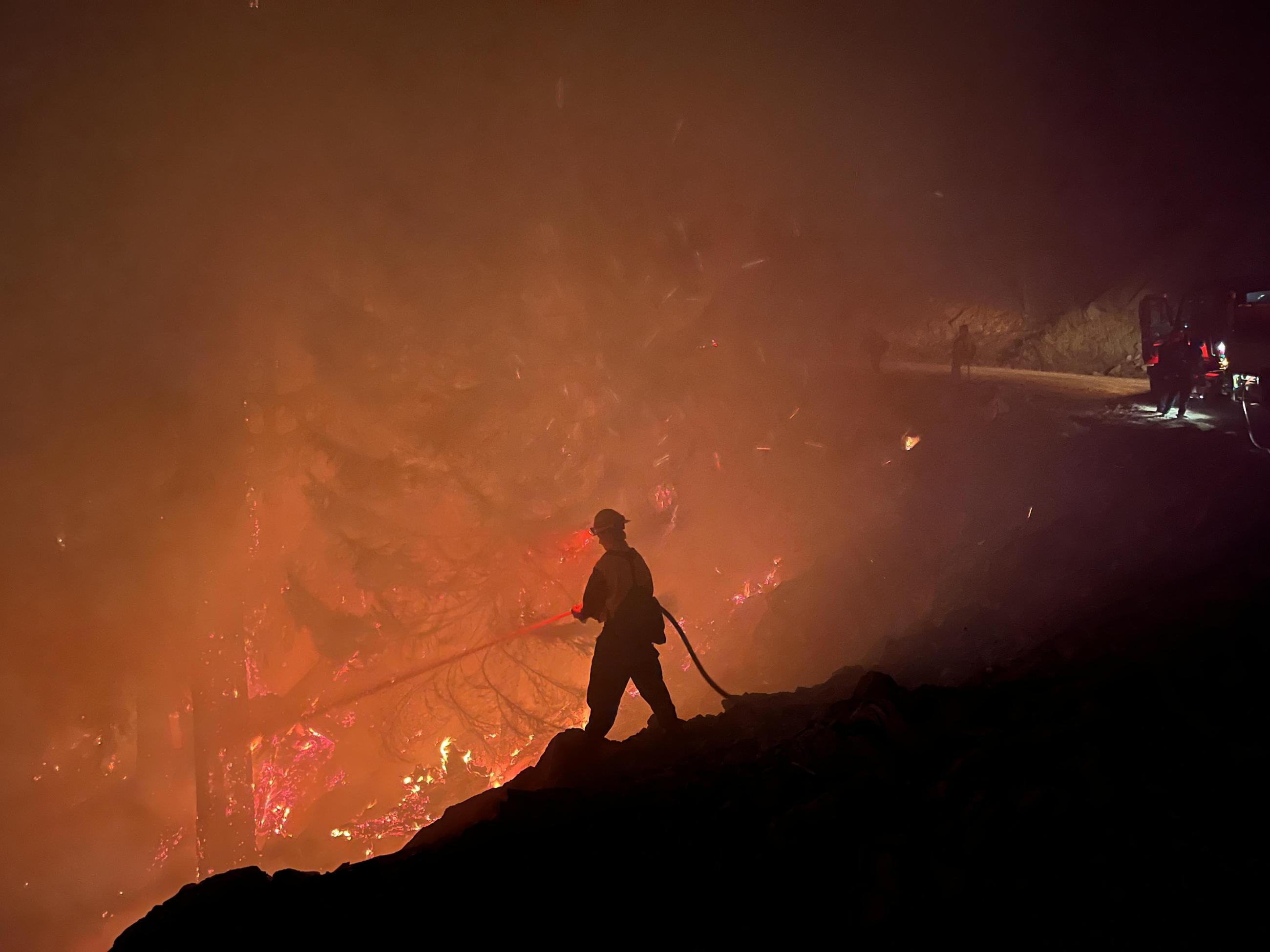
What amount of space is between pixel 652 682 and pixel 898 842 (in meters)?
2.52

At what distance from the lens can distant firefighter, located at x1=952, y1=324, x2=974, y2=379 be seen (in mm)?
11797

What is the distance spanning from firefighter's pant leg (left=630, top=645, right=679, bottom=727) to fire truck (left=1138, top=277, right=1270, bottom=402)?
7.28 meters

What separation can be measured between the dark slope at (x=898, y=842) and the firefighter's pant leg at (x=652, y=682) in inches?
46.3

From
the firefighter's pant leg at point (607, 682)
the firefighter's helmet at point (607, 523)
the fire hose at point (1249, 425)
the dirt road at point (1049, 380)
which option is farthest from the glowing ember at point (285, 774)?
the fire hose at point (1249, 425)

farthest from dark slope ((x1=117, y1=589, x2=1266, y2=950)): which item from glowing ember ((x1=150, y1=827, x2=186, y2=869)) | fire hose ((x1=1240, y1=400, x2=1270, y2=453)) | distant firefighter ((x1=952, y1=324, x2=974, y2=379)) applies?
distant firefighter ((x1=952, y1=324, x2=974, y2=379))

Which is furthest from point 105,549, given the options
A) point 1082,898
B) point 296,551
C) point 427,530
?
point 1082,898

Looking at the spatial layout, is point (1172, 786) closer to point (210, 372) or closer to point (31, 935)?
point (210, 372)

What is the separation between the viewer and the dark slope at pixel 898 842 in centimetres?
174

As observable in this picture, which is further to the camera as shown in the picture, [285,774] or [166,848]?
[285,774]

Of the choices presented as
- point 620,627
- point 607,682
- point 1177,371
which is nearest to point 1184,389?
point 1177,371

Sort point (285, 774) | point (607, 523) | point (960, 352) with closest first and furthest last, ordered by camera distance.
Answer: point (607, 523), point (285, 774), point (960, 352)

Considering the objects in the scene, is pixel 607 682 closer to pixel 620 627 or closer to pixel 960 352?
pixel 620 627

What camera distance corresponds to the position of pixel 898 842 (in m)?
2.02

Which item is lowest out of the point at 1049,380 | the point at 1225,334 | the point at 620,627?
the point at 620,627
